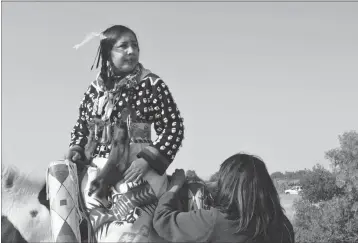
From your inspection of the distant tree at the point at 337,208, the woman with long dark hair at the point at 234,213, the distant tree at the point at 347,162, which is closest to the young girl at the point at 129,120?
the woman with long dark hair at the point at 234,213

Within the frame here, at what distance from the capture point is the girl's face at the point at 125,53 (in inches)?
133

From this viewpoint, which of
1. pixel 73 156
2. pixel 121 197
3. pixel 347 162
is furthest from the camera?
pixel 347 162

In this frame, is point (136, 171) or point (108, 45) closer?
point (136, 171)

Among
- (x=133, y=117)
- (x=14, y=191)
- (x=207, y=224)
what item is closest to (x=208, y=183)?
(x=207, y=224)

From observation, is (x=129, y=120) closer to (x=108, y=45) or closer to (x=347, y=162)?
(x=108, y=45)

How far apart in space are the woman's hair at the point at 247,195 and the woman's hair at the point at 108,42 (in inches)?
35.5

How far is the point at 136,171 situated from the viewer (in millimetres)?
3199

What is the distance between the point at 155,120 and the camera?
338cm

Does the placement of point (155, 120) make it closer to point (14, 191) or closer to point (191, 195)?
point (191, 195)

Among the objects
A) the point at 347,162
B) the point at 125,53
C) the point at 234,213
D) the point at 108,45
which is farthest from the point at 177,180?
the point at 347,162

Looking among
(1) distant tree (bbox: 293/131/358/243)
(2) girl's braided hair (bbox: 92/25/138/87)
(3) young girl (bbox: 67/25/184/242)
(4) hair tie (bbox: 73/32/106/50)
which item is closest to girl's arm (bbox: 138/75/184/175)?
(3) young girl (bbox: 67/25/184/242)

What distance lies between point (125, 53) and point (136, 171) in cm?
70

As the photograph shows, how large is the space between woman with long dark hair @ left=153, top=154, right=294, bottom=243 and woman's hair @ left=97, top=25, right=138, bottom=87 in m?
0.75

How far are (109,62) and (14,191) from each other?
1.10 meters
